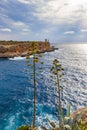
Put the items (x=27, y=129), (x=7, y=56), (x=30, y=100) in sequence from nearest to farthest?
(x=27, y=129), (x=30, y=100), (x=7, y=56)

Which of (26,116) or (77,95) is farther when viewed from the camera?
(77,95)

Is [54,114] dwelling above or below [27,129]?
below

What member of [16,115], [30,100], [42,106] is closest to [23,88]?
[30,100]

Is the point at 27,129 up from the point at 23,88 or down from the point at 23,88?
up

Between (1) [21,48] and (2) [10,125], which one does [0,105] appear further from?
(1) [21,48]

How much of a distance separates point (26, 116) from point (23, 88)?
25432mm

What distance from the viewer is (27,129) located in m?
28.7

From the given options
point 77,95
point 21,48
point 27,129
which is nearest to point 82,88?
point 77,95

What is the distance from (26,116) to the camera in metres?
47.8

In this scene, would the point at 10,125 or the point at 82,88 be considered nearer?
the point at 10,125

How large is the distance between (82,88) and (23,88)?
21376 mm

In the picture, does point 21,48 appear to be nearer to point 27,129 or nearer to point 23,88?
point 23,88

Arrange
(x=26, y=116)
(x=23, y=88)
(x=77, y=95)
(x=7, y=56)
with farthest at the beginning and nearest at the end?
1. (x=7, y=56)
2. (x=23, y=88)
3. (x=77, y=95)
4. (x=26, y=116)

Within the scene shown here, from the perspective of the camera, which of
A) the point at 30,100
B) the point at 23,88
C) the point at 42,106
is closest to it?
the point at 42,106
